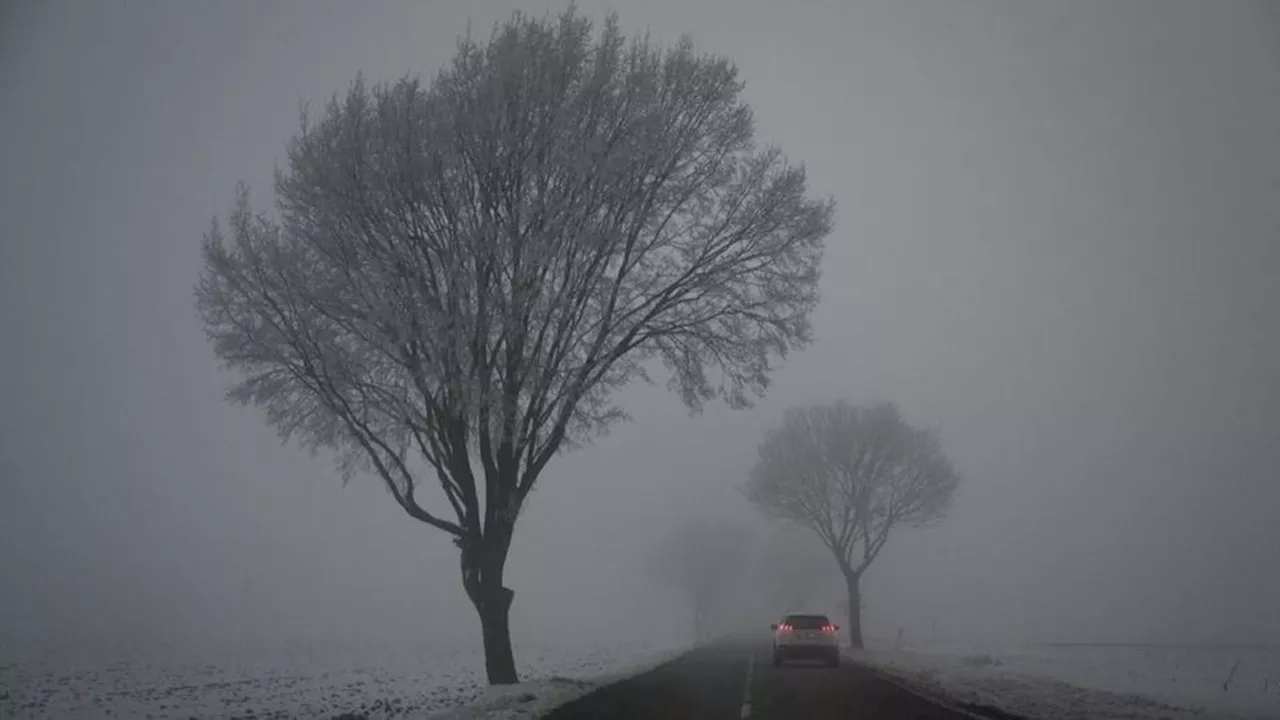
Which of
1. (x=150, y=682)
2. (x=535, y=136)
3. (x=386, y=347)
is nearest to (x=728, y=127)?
(x=535, y=136)

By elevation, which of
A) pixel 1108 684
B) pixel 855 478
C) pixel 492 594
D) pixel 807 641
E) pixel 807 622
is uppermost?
pixel 855 478

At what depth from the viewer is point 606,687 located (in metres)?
17.3

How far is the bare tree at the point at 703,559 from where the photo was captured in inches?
3118

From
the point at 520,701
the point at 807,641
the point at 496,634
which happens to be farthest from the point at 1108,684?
the point at 496,634

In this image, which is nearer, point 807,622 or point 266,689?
point 266,689

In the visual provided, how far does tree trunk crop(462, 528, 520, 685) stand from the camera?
16.6m

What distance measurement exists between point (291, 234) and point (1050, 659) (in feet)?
98.3

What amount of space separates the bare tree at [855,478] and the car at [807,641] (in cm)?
1556

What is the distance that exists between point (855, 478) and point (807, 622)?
16.2 meters

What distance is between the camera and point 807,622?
26.2 metres

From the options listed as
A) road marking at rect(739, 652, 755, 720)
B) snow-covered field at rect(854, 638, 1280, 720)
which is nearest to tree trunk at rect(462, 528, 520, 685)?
road marking at rect(739, 652, 755, 720)

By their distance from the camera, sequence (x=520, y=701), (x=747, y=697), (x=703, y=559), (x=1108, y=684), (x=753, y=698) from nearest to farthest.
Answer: (x=520, y=701) → (x=753, y=698) → (x=747, y=697) → (x=1108, y=684) → (x=703, y=559)

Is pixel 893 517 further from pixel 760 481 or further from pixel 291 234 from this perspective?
pixel 291 234

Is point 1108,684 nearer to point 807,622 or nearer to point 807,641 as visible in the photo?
point 807,641
